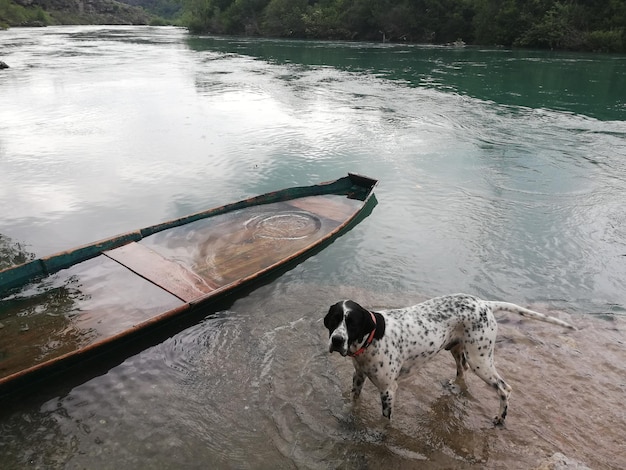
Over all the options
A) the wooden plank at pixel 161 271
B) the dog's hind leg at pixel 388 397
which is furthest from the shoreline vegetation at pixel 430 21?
the dog's hind leg at pixel 388 397

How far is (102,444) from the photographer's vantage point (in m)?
4.79

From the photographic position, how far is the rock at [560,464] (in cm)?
423

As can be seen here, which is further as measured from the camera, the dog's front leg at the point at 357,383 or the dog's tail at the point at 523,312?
the dog's front leg at the point at 357,383

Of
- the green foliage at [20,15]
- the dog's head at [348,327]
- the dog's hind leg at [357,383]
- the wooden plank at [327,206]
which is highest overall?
the green foliage at [20,15]

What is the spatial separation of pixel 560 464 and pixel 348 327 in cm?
238

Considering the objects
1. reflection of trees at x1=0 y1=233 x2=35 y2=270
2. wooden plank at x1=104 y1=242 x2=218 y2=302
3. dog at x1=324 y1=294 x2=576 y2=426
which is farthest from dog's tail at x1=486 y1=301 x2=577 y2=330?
reflection of trees at x1=0 y1=233 x2=35 y2=270

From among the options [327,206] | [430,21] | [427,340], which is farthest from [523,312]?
[430,21]

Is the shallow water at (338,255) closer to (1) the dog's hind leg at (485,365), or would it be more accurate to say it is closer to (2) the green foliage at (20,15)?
(1) the dog's hind leg at (485,365)

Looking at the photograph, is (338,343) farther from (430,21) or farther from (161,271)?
(430,21)

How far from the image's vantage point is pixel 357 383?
486 cm

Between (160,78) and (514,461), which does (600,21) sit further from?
(514,461)

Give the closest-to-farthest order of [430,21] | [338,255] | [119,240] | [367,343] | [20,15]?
[367,343], [119,240], [338,255], [430,21], [20,15]

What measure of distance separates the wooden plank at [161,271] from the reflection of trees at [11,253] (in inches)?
79.3

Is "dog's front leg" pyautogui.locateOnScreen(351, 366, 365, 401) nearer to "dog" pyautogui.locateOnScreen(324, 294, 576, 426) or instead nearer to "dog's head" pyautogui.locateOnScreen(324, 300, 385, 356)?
"dog" pyautogui.locateOnScreen(324, 294, 576, 426)
